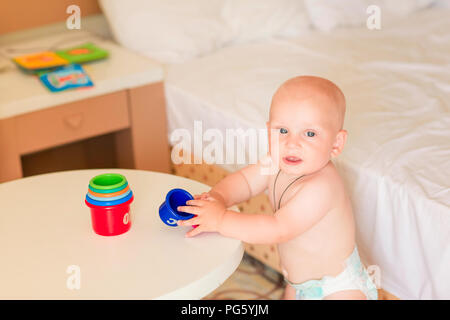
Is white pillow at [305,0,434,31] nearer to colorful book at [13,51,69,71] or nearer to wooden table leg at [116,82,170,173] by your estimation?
wooden table leg at [116,82,170,173]

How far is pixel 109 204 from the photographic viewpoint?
1116mm

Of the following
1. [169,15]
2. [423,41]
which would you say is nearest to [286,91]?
[169,15]

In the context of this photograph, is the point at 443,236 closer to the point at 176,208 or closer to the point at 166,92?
the point at 176,208

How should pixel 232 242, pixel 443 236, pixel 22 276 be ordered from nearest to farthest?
pixel 22 276, pixel 232 242, pixel 443 236

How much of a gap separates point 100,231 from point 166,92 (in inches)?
35.5

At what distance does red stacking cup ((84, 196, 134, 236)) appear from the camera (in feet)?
3.68

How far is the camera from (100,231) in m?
1.15

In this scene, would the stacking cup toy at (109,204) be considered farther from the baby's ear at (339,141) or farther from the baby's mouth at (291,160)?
the baby's ear at (339,141)

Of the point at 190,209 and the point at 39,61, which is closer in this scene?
the point at 190,209

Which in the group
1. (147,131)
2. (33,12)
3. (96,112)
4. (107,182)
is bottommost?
(147,131)

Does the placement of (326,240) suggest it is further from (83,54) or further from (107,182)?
(83,54)

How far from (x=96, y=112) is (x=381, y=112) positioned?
86 centimetres

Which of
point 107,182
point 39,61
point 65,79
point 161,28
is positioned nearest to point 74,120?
point 65,79

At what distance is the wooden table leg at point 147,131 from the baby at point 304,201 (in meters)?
0.73
